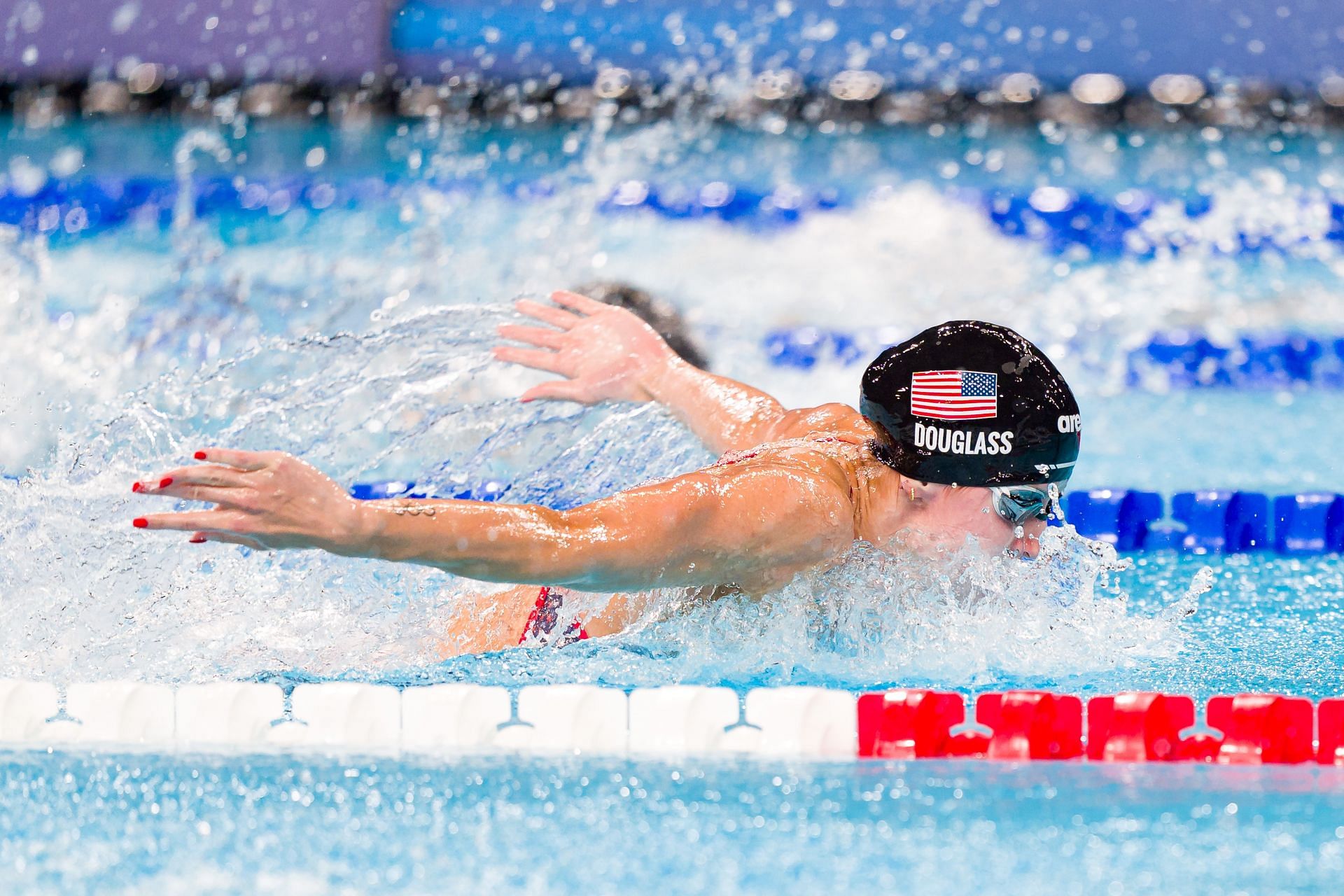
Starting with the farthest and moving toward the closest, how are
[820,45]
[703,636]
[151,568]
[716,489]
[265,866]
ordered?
[820,45]
[151,568]
[703,636]
[716,489]
[265,866]

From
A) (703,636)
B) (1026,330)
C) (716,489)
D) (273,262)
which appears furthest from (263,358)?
(716,489)

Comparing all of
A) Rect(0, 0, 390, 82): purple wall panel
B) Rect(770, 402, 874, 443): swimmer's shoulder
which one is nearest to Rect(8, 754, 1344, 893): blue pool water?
Rect(770, 402, 874, 443): swimmer's shoulder

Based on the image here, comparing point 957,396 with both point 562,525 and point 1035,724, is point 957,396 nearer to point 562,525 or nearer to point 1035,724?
point 1035,724

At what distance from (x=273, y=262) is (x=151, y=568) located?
138 inches

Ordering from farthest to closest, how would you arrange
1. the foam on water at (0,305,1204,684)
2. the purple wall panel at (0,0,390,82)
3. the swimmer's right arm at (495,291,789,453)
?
1. the purple wall panel at (0,0,390,82)
2. the swimmer's right arm at (495,291,789,453)
3. the foam on water at (0,305,1204,684)

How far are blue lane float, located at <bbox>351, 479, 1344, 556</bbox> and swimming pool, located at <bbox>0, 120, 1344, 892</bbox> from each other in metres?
0.07

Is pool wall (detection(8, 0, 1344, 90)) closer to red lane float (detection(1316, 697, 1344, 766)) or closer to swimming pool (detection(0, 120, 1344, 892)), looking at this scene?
swimming pool (detection(0, 120, 1344, 892))

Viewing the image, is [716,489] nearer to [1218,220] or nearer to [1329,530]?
[1329,530]

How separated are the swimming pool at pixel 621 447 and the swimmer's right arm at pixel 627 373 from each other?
121 mm

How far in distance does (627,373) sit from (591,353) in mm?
88

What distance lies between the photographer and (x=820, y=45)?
7465mm

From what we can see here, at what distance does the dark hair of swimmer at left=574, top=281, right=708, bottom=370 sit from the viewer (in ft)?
16.2

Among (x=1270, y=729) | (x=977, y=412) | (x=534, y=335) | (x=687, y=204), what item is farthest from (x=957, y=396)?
(x=687, y=204)

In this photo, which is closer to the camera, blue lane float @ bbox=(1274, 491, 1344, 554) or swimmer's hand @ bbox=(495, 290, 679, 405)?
swimmer's hand @ bbox=(495, 290, 679, 405)
